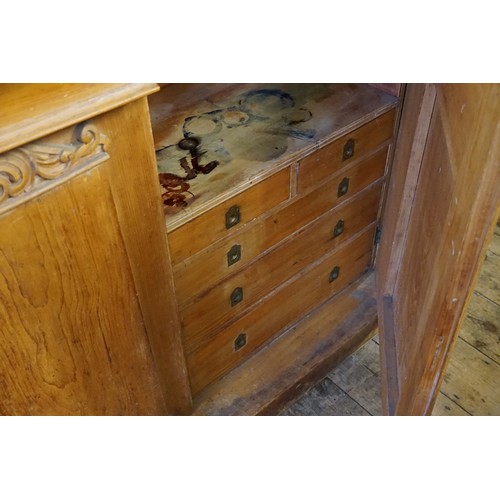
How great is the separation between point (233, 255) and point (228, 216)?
0.14 meters

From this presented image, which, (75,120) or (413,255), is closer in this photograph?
(75,120)

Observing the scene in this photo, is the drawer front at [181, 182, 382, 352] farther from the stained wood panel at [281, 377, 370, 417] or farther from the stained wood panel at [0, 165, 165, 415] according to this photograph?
the stained wood panel at [281, 377, 370, 417]


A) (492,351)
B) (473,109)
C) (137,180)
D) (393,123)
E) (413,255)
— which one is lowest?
(492,351)

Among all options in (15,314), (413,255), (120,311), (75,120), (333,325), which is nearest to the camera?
(75,120)

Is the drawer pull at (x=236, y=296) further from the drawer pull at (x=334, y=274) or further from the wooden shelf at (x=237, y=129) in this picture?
the drawer pull at (x=334, y=274)

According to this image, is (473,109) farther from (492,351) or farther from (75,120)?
(492,351)

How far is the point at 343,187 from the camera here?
68.2 inches

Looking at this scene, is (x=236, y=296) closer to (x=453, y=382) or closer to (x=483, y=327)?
(x=453, y=382)

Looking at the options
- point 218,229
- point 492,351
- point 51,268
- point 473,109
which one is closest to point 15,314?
point 51,268

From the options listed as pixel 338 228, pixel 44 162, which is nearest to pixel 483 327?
pixel 338 228

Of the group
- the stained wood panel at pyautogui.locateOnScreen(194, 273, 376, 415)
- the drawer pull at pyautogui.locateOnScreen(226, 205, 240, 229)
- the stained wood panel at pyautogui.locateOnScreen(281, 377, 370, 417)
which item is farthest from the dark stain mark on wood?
the stained wood panel at pyautogui.locateOnScreen(281, 377, 370, 417)

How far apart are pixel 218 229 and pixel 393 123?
693 mm

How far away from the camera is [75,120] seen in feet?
2.72
